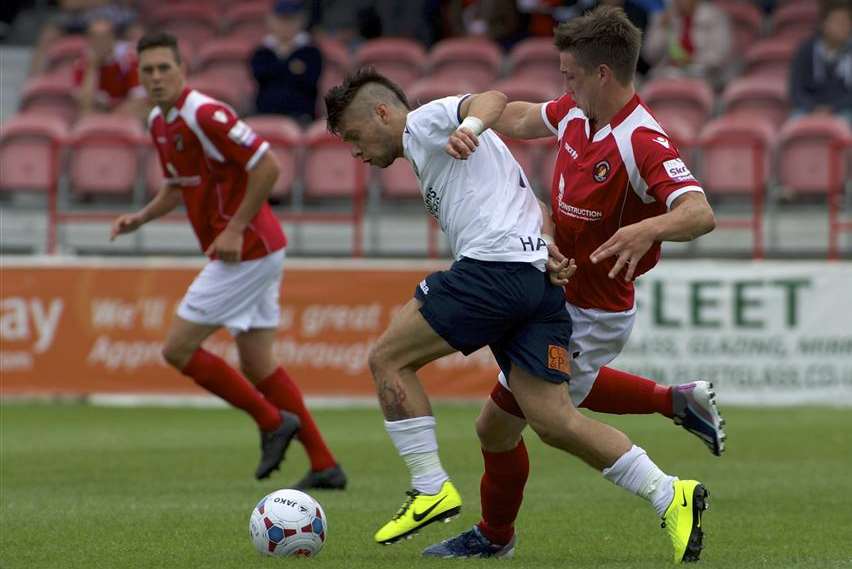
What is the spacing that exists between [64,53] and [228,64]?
2258mm

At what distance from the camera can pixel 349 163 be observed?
1656 centimetres

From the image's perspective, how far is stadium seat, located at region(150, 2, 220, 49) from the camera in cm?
2055

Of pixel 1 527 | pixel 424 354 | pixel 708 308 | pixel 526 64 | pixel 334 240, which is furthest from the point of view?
pixel 526 64

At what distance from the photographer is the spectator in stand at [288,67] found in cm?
1712

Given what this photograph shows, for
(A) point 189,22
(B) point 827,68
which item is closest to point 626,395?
(B) point 827,68

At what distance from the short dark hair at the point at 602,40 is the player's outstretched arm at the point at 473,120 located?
35 centimetres

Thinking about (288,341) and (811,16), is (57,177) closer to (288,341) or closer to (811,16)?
(288,341)

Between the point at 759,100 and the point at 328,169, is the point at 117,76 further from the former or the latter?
the point at 759,100

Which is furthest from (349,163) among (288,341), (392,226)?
(288,341)

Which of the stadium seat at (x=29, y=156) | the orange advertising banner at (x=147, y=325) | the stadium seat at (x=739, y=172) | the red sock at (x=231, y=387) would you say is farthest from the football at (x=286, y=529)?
the stadium seat at (x=29, y=156)

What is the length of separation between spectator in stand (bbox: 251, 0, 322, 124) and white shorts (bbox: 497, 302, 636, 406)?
10.9 meters

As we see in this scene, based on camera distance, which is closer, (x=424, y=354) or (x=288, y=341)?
(x=424, y=354)

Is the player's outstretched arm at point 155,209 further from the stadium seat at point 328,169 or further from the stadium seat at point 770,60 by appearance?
the stadium seat at point 770,60

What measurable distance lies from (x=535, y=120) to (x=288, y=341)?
352 inches
